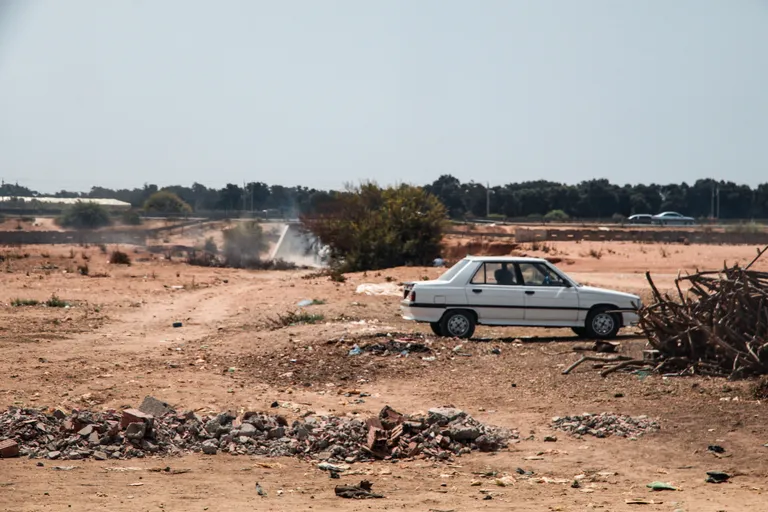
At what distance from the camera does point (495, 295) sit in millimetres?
17641

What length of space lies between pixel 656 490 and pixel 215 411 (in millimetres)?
5420

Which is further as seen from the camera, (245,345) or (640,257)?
(640,257)

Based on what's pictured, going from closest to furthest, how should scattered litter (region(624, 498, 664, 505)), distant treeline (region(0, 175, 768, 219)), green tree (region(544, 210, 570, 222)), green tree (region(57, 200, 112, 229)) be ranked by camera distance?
scattered litter (region(624, 498, 664, 505)) < green tree (region(57, 200, 112, 229)) < green tree (region(544, 210, 570, 222)) < distant treeline (region(0, 175, 768, 219))

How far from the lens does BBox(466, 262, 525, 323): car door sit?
17625mm

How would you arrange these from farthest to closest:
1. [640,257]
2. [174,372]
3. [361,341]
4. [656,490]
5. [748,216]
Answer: [748,216], [640,257], [361,341], [174,372], [656,490]

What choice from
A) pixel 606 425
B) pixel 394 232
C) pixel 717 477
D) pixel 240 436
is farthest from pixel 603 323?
pixel 394 232

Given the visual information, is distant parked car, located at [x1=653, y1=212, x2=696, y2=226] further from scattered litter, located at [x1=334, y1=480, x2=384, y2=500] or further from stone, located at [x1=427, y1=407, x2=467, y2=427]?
scattered litter, located at [x1=334, y1=480, x2=384, y2=500]

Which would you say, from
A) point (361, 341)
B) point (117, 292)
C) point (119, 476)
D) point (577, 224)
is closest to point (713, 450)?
point (119, 476)

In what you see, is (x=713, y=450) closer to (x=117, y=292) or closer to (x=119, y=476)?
(x=119, y=476)

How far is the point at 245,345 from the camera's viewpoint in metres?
17.6

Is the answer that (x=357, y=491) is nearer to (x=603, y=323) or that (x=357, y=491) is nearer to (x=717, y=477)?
(x=717, y=477)

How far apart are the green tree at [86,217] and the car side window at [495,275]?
72.1 meters

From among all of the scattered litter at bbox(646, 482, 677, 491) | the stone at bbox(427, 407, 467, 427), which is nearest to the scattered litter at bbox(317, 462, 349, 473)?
the stone at bbox(427, 407, 467, 427)

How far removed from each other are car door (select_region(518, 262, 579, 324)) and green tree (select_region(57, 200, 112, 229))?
72277mm
